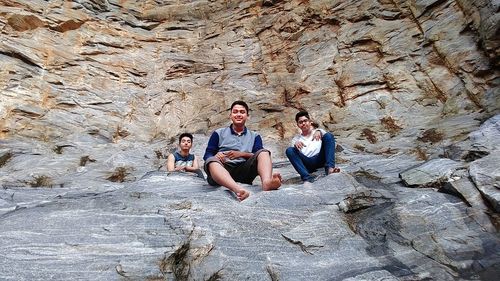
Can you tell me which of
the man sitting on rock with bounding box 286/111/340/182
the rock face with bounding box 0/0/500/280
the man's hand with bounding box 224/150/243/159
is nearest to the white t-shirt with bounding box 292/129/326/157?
the man sitting on rock with bounding box 286/111/340/182

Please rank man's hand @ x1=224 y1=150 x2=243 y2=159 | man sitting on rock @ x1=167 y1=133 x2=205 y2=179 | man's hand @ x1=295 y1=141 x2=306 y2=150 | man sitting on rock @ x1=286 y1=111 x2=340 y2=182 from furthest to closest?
man sitting on rock @ x1=167 y1=133 x2=205 y2=179 → man's hand @ x1=295 y1=141 x2=306 y2=150 → man sitting on rock @ x1=286 y1=111 x2=340 y2=182 → man's hand @ x1=224 y1=150 x2=243 y2=159

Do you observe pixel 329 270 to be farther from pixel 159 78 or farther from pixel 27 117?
pixel 159 78

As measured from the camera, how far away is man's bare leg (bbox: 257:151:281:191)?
7.18 metres

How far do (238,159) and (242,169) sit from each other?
211 millimetres

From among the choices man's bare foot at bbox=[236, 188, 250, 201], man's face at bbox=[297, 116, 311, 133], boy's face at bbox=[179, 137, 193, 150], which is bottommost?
man's bare foot at bbox=[236, 188, 250, 201]

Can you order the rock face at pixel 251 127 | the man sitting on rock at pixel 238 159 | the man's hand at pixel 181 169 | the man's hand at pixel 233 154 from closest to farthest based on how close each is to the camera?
1. the rock face at pixel 251 127
2. the man sitting on rock at pixel 238 159
3. the man's hand at pixel 233 154
4. the man's hand at pixel 181 169

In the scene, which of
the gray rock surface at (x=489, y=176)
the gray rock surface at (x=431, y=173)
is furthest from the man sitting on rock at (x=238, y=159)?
the gray rock surface at (x=489, y=176)

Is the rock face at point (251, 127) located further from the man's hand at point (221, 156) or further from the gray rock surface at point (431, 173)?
the man's hand at point (221, 156)

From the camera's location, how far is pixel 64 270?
16.6ft

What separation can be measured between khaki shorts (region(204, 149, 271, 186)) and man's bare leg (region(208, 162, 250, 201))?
0.18 metres

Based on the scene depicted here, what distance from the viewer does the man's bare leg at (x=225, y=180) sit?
22.7 feet

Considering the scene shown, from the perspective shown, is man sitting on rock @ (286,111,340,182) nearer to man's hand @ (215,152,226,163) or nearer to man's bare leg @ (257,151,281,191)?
man's bare leg @ (257,151,281,191)

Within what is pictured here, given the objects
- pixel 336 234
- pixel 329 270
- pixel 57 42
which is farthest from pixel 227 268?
pixel 57 42

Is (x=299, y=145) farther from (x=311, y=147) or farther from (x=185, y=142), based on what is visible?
(x=185, y=142)
